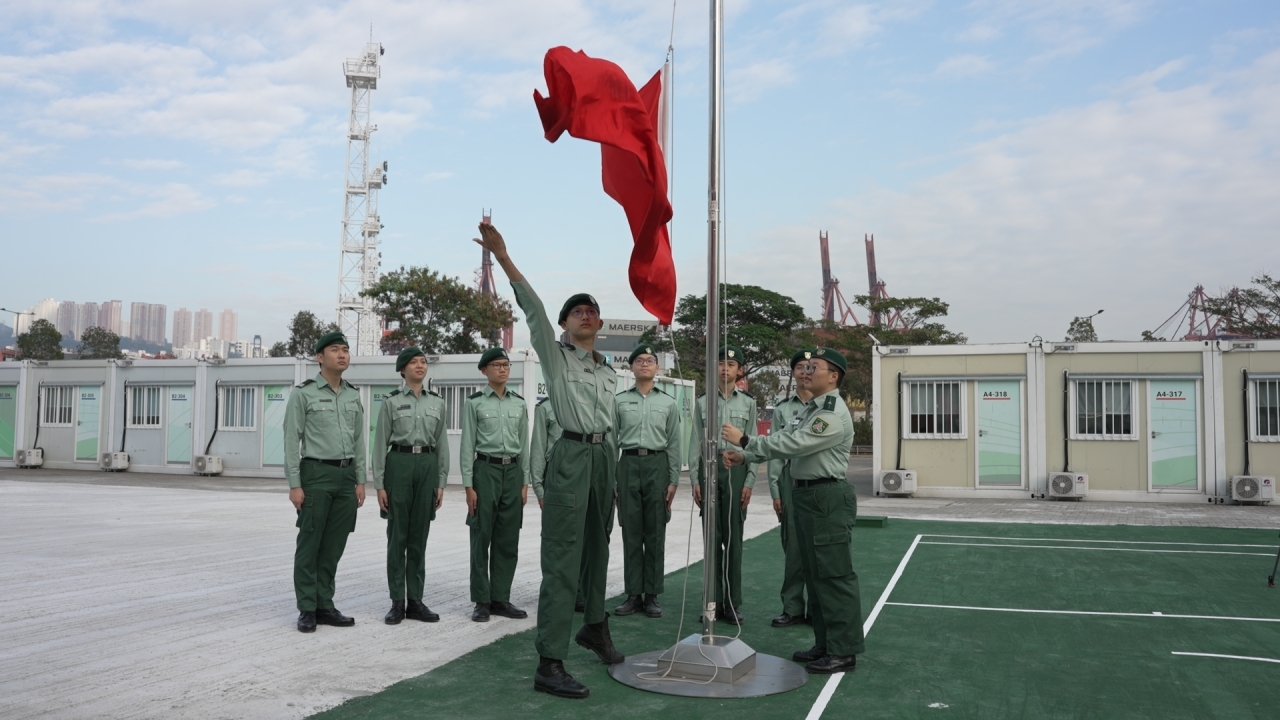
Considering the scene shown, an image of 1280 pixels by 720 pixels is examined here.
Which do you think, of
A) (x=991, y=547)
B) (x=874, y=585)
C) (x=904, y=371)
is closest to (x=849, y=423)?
(x=874, y=585)

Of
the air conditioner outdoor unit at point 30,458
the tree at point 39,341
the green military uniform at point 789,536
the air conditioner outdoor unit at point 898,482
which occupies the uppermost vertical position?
the tree at point 39,341

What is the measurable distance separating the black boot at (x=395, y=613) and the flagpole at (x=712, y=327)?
85.9 inches

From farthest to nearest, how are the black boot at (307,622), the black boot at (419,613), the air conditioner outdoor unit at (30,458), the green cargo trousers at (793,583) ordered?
the air conditioner outdoor unit at (30,458), the green cargo trousers at (793,583), the black boot at (419,613), the black boot at (307,622)

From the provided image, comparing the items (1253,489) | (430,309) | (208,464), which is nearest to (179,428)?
(208,464)

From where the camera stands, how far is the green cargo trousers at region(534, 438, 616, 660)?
175 inches

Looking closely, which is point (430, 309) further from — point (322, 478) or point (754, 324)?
point (322, 478)

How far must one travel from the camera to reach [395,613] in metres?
5.91

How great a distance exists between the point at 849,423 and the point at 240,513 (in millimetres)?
10776

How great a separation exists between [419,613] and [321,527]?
85cm

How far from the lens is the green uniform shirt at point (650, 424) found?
21.2 feet

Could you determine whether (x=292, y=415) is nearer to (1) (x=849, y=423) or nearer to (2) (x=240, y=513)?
(1) (x=849, y=423)

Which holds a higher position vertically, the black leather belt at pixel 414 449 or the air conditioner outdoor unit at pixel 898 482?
the black leather belt at pixel 414 449

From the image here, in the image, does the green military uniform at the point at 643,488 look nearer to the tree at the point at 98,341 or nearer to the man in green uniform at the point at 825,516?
the man in green uniform at the point at 825,516

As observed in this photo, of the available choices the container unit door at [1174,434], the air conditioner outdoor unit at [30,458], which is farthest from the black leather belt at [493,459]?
the air conditioner outdoor unit at [30,458]
